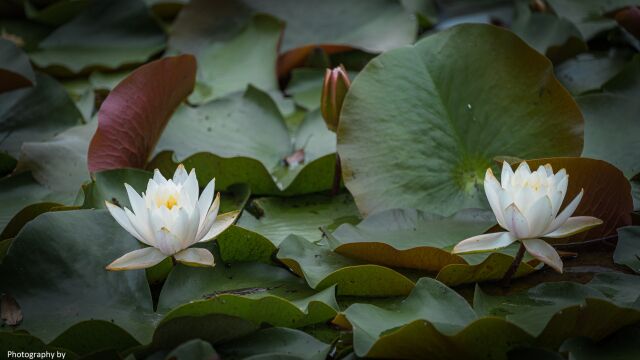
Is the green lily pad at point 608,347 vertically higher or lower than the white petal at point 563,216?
lower

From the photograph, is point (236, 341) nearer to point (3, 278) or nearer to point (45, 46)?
point (3, 278)

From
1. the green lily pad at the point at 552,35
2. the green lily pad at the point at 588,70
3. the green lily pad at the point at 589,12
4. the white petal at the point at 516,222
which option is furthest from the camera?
the green lily pad at the point at 589,12

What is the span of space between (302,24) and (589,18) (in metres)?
0.88

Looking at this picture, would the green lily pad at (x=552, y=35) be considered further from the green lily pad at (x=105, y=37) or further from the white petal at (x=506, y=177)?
the green lily pad at (x=105, y=37)

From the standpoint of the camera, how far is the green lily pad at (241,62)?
7.67 feet

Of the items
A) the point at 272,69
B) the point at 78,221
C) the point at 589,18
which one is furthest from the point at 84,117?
the point at 589,18

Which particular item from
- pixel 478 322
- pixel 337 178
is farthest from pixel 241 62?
pixel 478 322

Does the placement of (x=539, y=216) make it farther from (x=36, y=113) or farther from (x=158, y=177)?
(x=36, y=113)

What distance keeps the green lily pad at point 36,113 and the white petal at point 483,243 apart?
1159mm

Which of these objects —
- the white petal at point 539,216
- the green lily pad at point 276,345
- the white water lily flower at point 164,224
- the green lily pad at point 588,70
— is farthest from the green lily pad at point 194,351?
the green lily pad at point 588,70

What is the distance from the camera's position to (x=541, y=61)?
1.71 metres

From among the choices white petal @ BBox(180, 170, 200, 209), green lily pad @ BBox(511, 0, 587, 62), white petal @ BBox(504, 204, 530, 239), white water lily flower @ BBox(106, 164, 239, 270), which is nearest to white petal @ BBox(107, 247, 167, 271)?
white water lily flower @ BBox(106, 164, 239, 270)

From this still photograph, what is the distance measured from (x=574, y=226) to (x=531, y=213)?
11 cm

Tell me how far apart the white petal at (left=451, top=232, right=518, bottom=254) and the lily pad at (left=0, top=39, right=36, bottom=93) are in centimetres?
120
